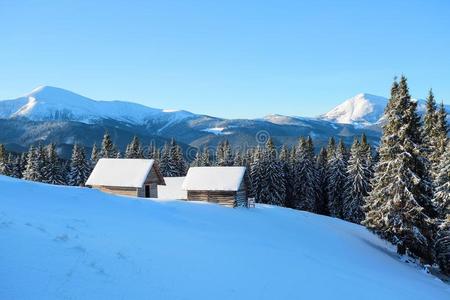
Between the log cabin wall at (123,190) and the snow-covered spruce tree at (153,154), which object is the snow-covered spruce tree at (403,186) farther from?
the snow-covered spruce tree at (153,154)

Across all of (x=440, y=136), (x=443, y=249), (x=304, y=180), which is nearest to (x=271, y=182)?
(x=304, y=180)

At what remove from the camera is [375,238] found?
38969 millimetres

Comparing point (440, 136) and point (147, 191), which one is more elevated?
point (440, 136)

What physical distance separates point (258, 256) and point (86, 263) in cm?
869

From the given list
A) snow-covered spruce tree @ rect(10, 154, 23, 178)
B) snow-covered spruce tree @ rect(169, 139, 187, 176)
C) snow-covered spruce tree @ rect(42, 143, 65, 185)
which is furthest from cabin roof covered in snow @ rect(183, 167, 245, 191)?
snow-covered spruce tree @ rect(10, 154, 23, 178)

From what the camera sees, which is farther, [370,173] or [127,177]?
[370,173]

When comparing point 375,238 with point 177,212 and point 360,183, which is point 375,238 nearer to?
point 360,183

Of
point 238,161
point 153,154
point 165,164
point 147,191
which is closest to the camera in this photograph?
point 147,191

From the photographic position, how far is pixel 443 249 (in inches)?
1405

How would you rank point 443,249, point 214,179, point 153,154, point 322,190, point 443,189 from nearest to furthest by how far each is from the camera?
point 443,189
point 443,249
point 214,179
point 322,190
point 153,154

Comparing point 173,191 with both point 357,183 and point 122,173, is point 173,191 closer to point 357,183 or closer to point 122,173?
point 122,173

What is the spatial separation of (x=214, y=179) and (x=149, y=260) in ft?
100

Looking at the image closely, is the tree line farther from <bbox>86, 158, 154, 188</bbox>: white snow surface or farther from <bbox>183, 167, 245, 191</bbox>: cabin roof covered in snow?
<bbox>86, 158, 154, 188</bbox>: white snow surface

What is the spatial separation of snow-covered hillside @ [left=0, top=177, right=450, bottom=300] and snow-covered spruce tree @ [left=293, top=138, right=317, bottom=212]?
125 feet
